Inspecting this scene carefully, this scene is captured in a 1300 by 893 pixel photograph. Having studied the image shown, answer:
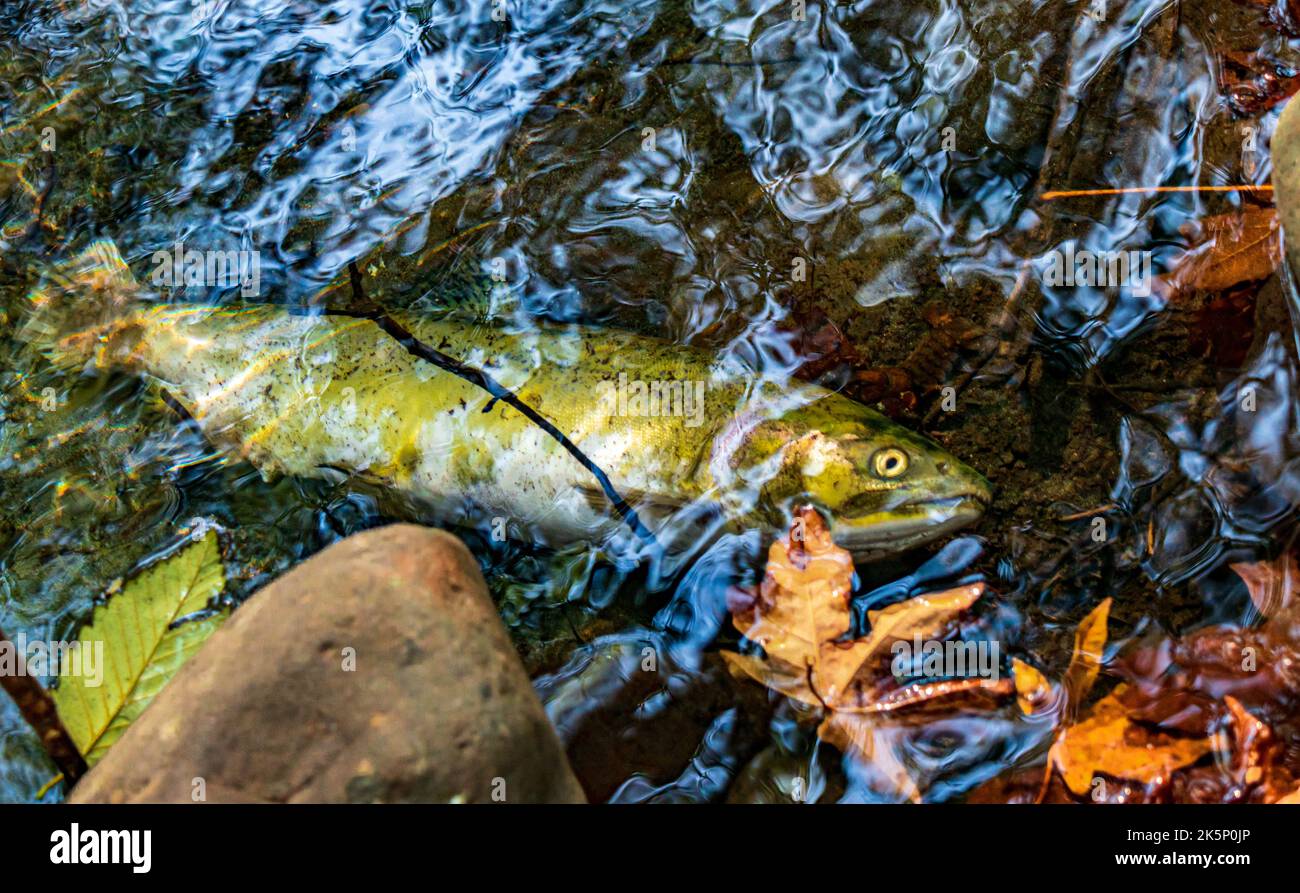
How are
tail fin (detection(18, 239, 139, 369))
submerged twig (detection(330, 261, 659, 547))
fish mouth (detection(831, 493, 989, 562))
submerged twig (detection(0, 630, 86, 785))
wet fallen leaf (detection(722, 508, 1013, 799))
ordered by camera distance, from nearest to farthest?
submerged twig (detection(0, 630, 86, 785))
wet fallen leaf (detection(722, 508, 1013, 799))
fish mouth (detection(831, 493, 989, 562))
submerged twig (detection(330, 261, 659, 547))
tail fin (detection(18, 239, 139, 369))

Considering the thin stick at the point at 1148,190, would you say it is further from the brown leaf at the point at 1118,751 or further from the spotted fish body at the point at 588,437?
the brown leaf at the point at 1118,751

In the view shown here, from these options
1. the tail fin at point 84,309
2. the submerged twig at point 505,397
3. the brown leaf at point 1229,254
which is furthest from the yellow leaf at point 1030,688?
the tail fin at point 84,309

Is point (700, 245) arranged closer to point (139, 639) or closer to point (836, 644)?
point (836, 644)

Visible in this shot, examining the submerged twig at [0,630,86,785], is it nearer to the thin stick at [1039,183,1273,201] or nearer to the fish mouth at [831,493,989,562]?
the fish mouth at [831,493,989,562]

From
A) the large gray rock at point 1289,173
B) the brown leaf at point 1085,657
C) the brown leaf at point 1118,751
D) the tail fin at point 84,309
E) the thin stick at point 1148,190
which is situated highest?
the large gray rock at point 1289,173

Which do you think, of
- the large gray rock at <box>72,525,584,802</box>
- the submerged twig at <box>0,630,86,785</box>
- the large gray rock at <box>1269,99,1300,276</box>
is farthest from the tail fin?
the large gray rock at <box>1269,99,1300,276</box>

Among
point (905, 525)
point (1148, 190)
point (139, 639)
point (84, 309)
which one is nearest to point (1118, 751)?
point (905, 525)

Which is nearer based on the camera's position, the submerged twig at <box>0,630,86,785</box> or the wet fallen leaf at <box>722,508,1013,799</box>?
the submerged twig at <box>0,630,86,785</box>
